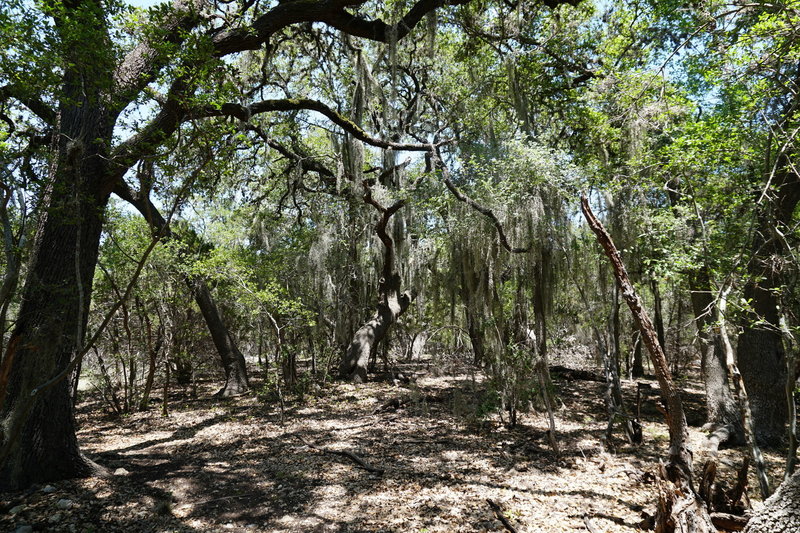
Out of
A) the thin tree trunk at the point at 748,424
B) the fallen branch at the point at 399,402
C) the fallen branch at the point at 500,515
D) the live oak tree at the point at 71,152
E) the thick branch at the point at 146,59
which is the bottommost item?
the fallen branch at the point at 500,515

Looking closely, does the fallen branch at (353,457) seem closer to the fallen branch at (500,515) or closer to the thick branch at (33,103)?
the fallen branch at (500,515)

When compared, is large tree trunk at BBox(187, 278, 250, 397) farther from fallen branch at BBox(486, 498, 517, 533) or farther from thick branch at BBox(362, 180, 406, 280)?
fallen branch at BBox(486, 498, 517, 533)

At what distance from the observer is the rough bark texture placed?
1.70 meters

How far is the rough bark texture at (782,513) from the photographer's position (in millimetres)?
1698

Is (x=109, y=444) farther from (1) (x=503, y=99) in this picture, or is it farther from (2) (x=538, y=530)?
(1) (x=503, y=99)

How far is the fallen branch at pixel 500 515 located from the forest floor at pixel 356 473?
54 millimetres

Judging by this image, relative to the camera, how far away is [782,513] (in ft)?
5.71

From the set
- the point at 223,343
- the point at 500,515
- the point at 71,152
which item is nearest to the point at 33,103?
the point at 71,152

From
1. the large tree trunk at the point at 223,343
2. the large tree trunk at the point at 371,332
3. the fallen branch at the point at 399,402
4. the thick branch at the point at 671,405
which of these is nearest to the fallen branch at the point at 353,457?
the fallen branch at the point at 399,402

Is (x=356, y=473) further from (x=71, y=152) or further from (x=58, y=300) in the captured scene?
(x=71, y=152)

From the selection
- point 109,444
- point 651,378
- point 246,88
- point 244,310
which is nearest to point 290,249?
point 244,310

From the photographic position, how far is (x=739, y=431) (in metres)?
6.75

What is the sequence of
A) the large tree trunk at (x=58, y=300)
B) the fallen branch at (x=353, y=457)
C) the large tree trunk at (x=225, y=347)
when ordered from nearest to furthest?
the large tree trunk at (x=58, y=300) → the fallen branch at (x=353, y=457) → the large tree trunk at (x=225, y=347)

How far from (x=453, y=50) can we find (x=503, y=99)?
6.27 ft
